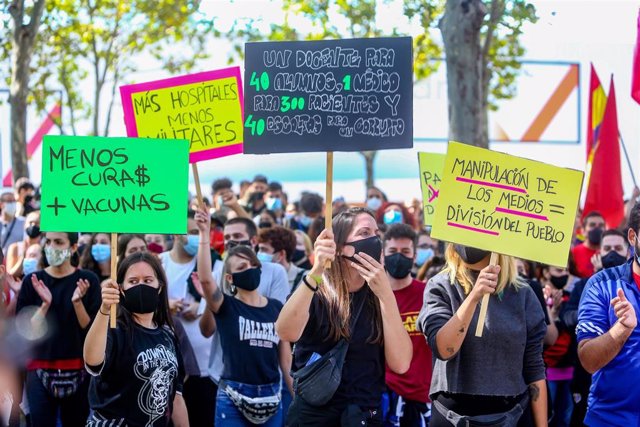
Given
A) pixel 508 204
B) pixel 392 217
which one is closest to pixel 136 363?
pixel 508 204

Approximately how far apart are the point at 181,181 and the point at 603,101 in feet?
28.2

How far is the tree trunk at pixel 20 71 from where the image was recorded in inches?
653

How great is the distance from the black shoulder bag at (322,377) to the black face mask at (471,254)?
2.95ft

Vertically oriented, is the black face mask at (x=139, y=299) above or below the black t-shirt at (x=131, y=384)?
above

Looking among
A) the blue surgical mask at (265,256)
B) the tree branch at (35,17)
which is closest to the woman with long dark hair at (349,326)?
the blue surgical mask at (265,256)

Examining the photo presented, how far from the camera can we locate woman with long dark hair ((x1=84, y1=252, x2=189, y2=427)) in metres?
5.48

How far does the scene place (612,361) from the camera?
5.03m

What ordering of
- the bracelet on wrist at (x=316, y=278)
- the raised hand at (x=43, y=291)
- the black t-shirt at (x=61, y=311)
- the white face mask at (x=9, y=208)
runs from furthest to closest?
the white face mask at (x=9, y=208), the black t-shirt at (x=61, y=311), the raised hand at (x=43, y=291), the bracelet on wrist at (x=316, y=278)

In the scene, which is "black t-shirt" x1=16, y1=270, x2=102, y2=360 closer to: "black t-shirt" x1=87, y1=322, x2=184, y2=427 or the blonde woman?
"black t-shirt" x1=87, y1=322, x2=184, y2=427

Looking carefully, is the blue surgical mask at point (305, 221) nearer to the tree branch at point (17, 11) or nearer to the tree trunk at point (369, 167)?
the tree branch at point (17, 11)

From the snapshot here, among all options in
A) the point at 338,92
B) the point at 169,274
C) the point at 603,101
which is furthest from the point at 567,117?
the point at 338,92

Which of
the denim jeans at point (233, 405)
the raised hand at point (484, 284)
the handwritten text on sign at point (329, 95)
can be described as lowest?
the denim jeans at point (233, 405)

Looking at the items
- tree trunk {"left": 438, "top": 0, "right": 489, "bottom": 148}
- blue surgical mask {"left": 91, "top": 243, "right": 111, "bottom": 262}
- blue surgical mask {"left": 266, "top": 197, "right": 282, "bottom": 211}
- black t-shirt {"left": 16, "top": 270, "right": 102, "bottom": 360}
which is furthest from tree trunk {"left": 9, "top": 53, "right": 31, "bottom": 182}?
black t-shirt {"left": 16, "top": 270, "right": 102, "bottom": 360}

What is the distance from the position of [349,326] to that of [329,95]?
4.33ft
